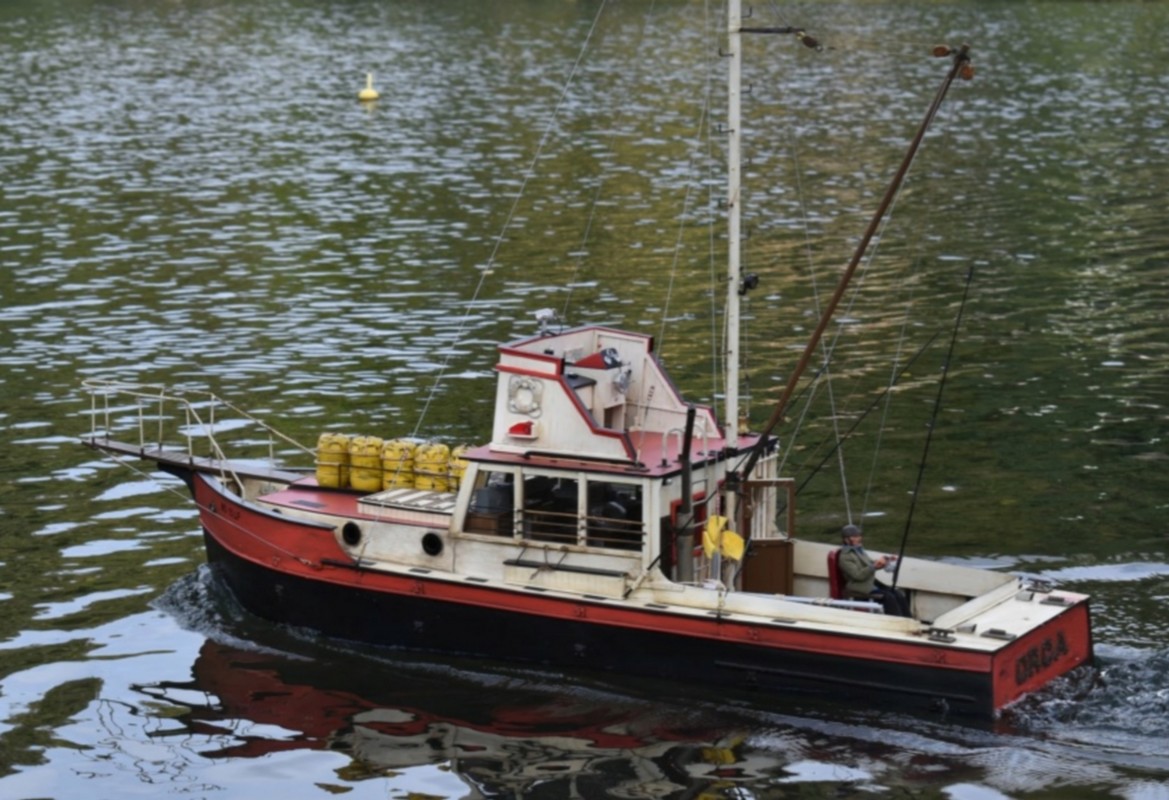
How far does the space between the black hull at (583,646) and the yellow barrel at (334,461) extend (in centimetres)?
192

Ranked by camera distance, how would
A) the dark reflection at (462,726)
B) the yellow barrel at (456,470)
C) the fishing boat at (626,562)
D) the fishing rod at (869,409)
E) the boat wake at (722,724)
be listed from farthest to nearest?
the fishing rod at (869,409)
the yellow barrel at (456,470)
the fishing boat at (626,562)
the dark reflection at (462,726)
the boat wake at (722,724)

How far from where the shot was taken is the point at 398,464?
29.3 metres

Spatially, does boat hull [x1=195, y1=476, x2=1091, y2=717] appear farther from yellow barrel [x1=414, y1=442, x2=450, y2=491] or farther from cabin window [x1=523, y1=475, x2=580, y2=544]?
yellow barrel [x1=414, y1=442, x2=450, y2=491]

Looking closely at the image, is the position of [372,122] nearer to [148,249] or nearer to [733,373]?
[148,249]

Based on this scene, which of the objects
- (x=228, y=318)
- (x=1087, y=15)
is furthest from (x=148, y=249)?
(x=1087, y=15)

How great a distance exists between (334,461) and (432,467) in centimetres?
184

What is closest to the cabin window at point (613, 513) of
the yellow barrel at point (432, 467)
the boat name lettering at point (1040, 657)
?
the yellow barrel at point (432, 467)

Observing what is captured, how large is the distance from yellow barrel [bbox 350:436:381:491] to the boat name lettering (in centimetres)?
1063

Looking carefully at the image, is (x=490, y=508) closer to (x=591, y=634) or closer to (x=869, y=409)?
(x=591, y=634)

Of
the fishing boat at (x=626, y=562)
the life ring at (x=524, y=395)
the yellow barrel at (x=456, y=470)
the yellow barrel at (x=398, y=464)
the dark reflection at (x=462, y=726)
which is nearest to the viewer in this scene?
the dark reflection at (x=462, y=726)

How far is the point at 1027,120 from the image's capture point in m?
81.4

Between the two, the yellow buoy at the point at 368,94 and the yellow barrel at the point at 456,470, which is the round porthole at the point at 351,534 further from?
the yellow buoy at the point at 368,94

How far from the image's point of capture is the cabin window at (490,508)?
89.8 ft

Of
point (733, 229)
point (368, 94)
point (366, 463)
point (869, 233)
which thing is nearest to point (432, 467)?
point (366, 463)
